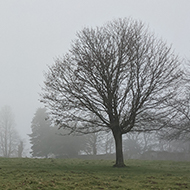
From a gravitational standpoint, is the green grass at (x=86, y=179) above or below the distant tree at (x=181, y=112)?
Answer: below

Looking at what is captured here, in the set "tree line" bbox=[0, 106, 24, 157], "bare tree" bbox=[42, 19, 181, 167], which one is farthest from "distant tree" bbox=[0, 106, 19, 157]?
"bare tree" bbox=[42, 19, 181, 167]

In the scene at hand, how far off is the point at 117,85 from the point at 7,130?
148ft

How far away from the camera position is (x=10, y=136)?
2181 inches

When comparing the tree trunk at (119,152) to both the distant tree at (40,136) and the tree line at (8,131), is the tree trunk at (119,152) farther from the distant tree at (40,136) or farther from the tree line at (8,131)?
the tree line at (8,131)

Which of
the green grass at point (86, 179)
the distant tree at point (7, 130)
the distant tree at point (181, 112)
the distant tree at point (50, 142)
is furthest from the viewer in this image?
the distant tree at point (7, 130)

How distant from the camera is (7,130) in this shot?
55.8 meters

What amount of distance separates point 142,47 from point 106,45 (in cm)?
304

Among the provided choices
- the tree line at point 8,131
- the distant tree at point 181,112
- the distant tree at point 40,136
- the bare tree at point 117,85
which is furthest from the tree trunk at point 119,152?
the tree line at point 8,131

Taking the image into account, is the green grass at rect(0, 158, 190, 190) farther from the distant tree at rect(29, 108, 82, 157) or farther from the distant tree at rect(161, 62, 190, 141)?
the distant tree at rect(29, 108, 82, 157)

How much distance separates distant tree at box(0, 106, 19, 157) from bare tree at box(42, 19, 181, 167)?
41037 mm

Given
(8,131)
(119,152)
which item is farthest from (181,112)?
(8,131)

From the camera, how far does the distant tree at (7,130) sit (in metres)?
55.2

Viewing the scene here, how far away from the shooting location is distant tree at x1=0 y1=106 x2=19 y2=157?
2175 inches

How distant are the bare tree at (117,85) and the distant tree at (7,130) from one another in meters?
41.0
